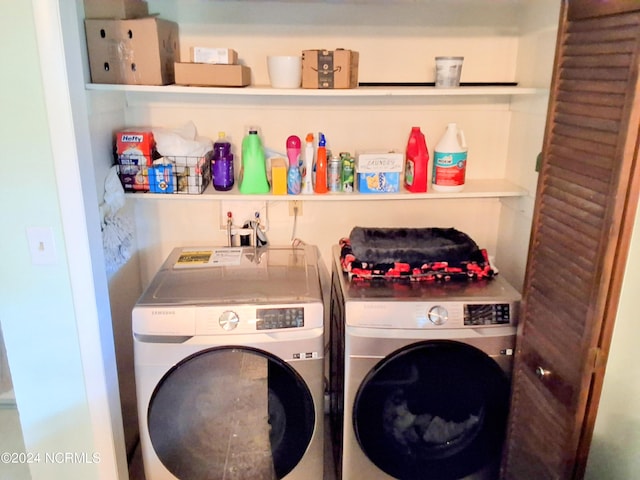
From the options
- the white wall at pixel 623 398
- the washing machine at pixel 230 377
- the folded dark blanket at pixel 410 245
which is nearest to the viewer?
the white wall at pixel 623 398

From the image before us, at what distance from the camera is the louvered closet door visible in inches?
47.8

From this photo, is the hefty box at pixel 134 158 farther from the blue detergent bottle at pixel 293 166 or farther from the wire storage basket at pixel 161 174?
the blue detergent bottle at pixel 293 166

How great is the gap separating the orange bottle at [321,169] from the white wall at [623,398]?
106 centimetres

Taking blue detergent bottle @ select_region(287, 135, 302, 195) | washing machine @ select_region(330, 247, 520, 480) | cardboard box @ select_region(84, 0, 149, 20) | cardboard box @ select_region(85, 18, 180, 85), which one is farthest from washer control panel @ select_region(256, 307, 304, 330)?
cardboard box @ select_region(84, 0, 149, 20)

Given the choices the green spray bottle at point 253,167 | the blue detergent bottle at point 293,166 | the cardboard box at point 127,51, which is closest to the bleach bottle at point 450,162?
the blue detergent bottle at point 293,166

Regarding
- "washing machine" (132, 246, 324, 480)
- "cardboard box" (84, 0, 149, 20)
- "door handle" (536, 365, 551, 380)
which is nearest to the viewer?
"door handle" (536, 365, 551, 380)

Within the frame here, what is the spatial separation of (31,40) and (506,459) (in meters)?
1.97

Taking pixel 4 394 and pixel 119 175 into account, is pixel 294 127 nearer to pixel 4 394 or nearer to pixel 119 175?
pixel 119 175

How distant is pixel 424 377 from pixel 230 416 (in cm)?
67

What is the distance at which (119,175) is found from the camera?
1975 millimetres

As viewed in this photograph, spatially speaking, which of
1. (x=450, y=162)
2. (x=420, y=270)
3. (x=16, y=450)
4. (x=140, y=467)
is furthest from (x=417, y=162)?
(x=16, y=450)

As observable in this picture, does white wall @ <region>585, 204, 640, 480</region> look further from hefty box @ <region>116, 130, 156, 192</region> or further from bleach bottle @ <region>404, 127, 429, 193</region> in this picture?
hefty box @ <region>116, 130, 156, 192</region>

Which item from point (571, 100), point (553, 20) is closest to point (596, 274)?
point (571, 100)

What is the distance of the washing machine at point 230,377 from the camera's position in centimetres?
173
